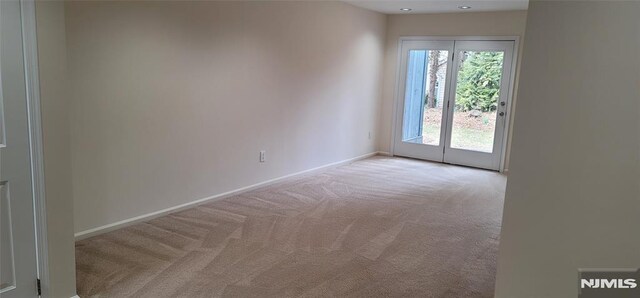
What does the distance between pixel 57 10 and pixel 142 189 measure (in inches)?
75.5

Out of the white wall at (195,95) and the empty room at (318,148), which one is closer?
the empty room at (318,148)

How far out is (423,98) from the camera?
7.02 metres

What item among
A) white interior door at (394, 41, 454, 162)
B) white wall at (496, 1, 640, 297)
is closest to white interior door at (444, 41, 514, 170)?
white interior door at (394, 41, 454, 162)

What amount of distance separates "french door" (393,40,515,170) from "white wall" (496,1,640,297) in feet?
15.8

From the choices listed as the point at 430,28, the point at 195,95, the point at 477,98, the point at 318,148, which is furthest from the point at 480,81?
the point at 195,95

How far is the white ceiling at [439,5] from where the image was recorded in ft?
18.1

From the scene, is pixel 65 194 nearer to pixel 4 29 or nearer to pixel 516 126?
pixel 4 29

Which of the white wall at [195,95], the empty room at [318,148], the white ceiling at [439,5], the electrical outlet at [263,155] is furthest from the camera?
the white ceiling at [439,5]

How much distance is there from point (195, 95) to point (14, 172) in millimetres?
2010

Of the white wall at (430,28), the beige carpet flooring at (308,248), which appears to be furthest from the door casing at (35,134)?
the white wall at (430,28)

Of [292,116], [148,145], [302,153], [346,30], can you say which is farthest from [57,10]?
[346,30]

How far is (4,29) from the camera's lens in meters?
2.09

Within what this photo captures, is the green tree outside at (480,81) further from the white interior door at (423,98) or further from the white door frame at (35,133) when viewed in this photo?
the white door frame at (35,133)

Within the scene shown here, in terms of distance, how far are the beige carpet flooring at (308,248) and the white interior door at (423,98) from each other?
6.48 ft
